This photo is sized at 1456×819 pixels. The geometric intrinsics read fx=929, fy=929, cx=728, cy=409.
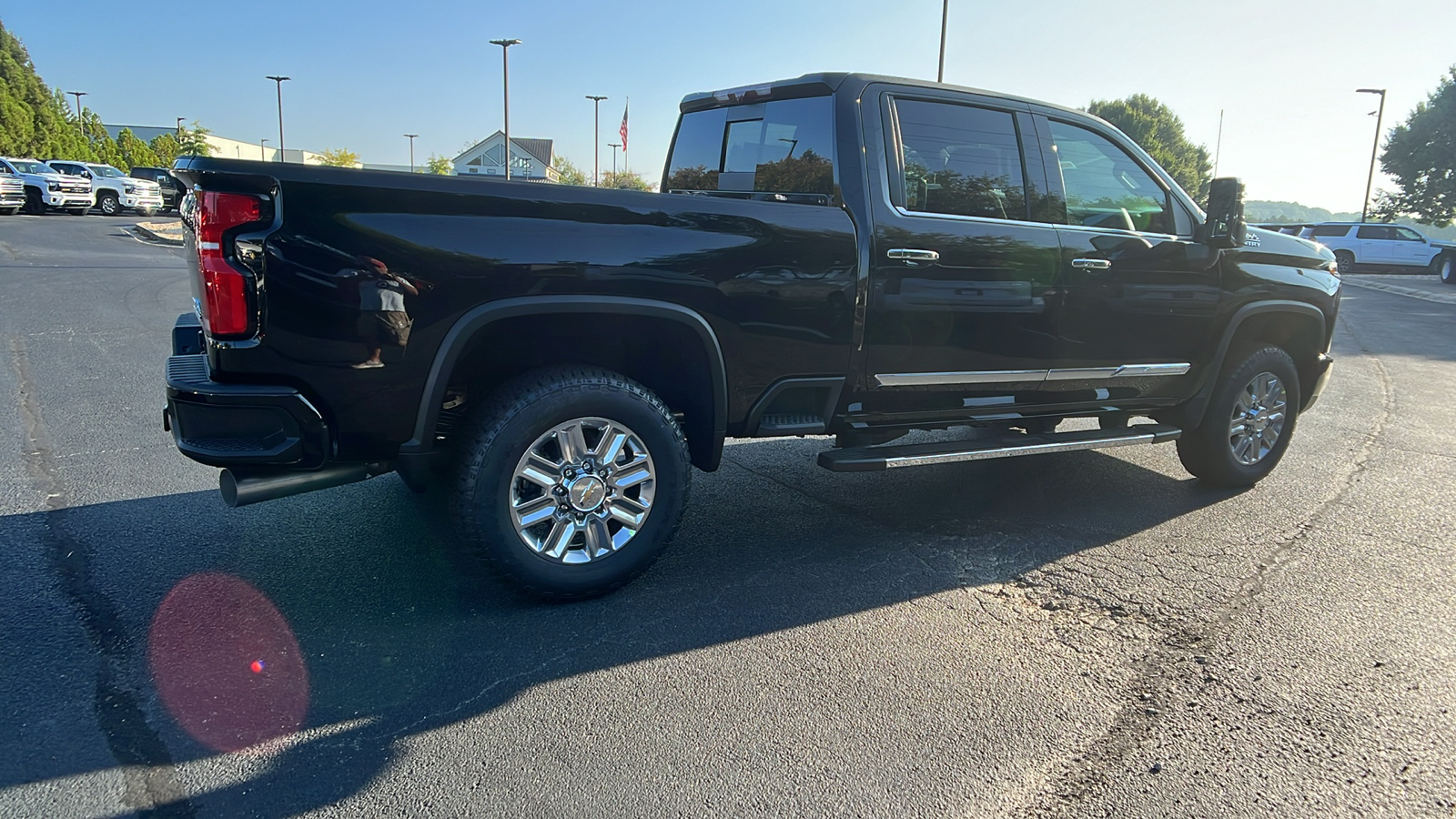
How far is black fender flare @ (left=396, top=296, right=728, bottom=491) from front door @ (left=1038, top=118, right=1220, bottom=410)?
2032 mm


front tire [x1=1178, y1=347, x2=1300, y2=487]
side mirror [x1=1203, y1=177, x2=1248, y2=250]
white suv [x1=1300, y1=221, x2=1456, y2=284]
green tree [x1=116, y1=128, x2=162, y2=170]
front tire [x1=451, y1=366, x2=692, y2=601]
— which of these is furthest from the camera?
green tree [x1=116, y1=128, x2=162, y2=170]

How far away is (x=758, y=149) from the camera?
4590mm

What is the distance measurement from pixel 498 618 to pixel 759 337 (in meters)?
1.46

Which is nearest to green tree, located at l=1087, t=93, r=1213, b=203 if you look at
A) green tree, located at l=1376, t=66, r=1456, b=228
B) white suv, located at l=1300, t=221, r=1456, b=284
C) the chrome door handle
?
green tree, located at l=1376, t=66, r=1456, b=228

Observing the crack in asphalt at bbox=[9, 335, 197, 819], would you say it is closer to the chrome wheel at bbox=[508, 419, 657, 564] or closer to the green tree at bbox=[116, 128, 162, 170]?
the chrome wheel at bbox=[508, 419, 657, 564]

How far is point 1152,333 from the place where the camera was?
15.7 feet

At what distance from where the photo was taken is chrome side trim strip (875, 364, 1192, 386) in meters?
4.09

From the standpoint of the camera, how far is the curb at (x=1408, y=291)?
67.5 feet

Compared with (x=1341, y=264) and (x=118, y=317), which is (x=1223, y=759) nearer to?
(x=118, y=317)

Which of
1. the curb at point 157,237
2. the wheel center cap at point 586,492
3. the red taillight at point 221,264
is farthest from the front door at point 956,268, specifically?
the curb at point 157,237

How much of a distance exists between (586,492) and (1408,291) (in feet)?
84.7

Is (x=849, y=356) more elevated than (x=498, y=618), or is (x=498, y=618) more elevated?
(x=849, y=356)

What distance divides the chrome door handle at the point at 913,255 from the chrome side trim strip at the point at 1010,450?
0.84m

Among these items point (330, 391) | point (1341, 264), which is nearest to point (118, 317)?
point (330, 391)
